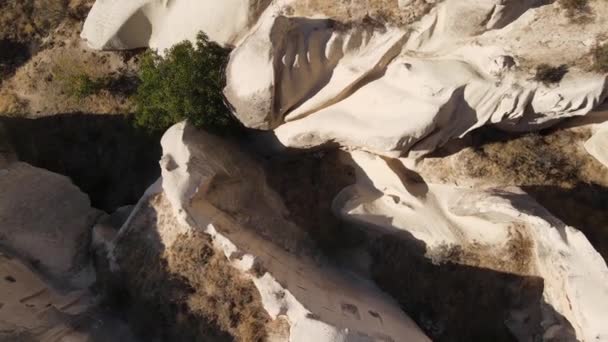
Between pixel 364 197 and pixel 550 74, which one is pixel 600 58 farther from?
pixel 364 197

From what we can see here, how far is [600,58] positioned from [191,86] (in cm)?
390

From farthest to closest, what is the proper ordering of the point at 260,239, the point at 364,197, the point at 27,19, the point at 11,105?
the point at 27,19 < the point at 11,105 < the point at 364,197 < the point at 260,239

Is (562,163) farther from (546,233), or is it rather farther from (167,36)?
(167,36)

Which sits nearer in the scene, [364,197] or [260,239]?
[260,239]

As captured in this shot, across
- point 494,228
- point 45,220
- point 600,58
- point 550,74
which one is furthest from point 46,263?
point 600,58

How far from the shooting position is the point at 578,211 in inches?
199

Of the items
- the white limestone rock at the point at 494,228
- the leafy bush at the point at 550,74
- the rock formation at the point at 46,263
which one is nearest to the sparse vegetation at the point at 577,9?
the leafy bush at the point at 550,74

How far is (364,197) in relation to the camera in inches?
219

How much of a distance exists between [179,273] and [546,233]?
3401 millimetres

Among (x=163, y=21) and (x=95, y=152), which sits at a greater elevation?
(x=163, y=21)

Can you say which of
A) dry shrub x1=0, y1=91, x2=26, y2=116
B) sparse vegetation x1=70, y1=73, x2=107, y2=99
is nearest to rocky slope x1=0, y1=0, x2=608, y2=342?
sparse vegetation x1=70, y1=73, x2=107, y2=99

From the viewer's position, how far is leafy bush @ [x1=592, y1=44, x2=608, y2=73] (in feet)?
14.7

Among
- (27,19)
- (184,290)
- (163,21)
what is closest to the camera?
(184,290)

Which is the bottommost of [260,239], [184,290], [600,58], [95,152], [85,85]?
[184,290]
